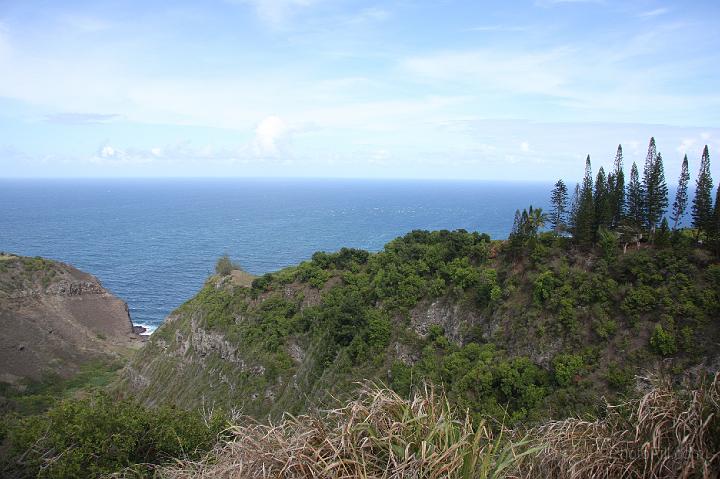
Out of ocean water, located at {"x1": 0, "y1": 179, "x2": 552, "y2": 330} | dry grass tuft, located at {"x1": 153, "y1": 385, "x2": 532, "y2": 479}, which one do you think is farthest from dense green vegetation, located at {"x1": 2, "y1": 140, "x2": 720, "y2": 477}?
ocean water, located at {"x1": 0, "y1": 179, "x2": 552, "y2": 330}

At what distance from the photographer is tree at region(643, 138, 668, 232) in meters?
36.2

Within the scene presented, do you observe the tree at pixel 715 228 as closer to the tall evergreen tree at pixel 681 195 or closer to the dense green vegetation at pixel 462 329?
the dense green vegetation at pixel 462 329

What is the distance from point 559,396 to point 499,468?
23.1 metres

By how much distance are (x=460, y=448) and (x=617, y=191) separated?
130 ft

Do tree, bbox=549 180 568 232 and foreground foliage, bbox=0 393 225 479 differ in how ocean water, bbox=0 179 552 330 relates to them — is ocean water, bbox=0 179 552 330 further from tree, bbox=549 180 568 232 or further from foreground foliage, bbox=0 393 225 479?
foreground foliage, bbox=0 393 225 479

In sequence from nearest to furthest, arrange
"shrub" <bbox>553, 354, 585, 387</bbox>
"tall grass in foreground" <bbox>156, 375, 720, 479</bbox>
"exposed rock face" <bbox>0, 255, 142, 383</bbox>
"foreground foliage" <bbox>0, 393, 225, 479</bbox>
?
"tall grass in foreground" <bbox>156, 375, 720, 479</bbox>
"foreground foliage" <bbox>0, 393, 225, 479</bbox>
"shrub" <bbox>553, 354, 585, 387</bbox>
"exposed rock face" <bbox>0, 255, 142, 383</bbox>

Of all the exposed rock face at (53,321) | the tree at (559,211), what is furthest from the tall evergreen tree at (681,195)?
the exposed rock face at (53,321)

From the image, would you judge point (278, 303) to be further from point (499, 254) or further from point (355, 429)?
point (355, 429)

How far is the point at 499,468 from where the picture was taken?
6711mm

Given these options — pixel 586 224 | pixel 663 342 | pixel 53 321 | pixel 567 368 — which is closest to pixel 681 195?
pixel 586 224

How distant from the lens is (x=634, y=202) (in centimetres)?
3856

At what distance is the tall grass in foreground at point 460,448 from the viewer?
22.8 feet

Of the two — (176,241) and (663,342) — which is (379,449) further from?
(176,241)

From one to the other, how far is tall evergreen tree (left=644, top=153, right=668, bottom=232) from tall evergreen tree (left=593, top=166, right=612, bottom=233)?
2724 mm
